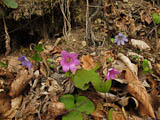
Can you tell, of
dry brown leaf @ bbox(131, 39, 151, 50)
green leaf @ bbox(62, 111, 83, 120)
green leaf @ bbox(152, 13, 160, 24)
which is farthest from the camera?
green leaf @ bbox(152, 13, 160, 24)

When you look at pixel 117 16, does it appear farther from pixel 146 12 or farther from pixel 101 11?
pixel 146 12

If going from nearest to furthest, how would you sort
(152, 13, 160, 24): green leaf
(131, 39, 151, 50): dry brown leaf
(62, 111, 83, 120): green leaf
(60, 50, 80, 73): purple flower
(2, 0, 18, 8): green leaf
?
(62, 111, 83, 120): green leaf < (60, 50, 80, 73): purple flower < (2, 0, 18, 8): green leaf < (131, 39, 151, 50): dry brown leaf < (152, 13, 160, 24): green leaf

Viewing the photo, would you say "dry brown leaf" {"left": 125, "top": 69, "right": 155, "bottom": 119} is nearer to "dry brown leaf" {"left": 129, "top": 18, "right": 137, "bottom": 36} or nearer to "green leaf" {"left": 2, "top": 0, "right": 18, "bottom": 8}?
"dry brown leaf" {"left": 129, "top": 18, "right": 137, "bottom": 36}

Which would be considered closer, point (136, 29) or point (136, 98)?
point (136, 98)

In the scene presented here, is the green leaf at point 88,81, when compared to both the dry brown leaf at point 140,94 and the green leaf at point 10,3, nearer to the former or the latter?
the dry brown leaf at point 140,94

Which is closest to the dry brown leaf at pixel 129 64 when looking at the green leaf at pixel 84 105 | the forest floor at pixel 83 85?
the forest floor at pixel 83 85

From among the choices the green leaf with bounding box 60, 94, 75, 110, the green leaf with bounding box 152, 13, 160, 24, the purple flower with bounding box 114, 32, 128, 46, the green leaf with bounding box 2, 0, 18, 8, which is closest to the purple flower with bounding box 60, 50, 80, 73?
the green leaf with bounding box 60, 94, 75, 110

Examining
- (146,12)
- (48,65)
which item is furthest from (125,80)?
(146,12)
